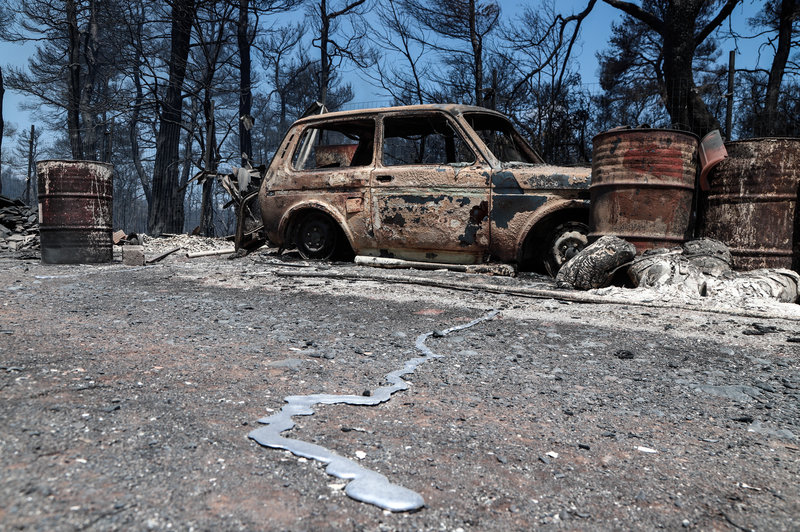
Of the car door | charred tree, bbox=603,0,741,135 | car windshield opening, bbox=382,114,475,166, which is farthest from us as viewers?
charred tree, bbox=603,0,741,135

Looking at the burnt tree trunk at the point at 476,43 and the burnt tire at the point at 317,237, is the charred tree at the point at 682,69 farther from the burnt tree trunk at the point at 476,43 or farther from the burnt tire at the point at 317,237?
the burnt tire at the point at 317,237

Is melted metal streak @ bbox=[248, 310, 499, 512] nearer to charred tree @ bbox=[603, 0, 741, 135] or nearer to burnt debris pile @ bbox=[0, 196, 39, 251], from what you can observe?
charred tree @ bbox=[603, 0, 741, 135]

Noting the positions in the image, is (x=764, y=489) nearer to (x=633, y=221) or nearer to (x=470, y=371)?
(x=470, y=371)

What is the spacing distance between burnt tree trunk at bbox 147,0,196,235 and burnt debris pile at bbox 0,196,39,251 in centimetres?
273

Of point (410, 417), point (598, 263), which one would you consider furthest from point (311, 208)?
point (410, 417)

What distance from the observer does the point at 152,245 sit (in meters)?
9.95

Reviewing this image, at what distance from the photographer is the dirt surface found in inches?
55.2

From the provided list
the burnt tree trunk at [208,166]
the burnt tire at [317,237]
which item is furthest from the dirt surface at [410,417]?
the burnt tree trunk at [208,166]

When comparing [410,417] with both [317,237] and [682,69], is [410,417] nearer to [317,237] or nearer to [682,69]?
[317,237]

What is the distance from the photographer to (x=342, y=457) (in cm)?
166

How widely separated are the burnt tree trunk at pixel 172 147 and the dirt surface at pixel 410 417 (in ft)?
33.2

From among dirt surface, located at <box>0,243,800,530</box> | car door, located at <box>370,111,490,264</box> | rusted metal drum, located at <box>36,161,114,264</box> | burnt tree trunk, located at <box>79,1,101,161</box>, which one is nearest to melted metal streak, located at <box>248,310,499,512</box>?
dirt surface, located at <box>0,243,800,530</box>

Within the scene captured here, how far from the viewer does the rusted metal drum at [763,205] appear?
467 cm

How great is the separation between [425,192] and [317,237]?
4.83ft
